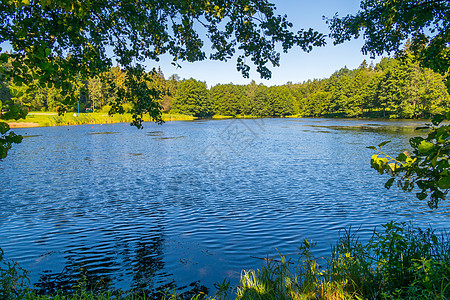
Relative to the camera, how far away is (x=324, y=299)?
5.59 m

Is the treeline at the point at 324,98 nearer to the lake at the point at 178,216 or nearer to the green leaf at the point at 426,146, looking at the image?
the lake at the point at 178,216

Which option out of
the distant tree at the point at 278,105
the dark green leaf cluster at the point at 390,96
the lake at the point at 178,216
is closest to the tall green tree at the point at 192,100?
the distant tree at the point at 278,105

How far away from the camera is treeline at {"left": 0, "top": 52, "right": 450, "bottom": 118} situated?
8606cm

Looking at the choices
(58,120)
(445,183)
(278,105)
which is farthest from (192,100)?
(445,183)

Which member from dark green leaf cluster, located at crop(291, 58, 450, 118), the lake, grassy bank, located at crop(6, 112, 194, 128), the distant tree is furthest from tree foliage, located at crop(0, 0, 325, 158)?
the distant tree

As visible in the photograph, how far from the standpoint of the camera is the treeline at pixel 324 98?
86062 mm

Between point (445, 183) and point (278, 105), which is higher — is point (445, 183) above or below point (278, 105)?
below

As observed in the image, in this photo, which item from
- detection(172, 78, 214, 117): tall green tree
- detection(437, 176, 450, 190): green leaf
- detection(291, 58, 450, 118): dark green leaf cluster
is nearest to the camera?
detection(437, 176, 450, 190): green leaf

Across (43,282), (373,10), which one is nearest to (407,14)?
(373,10)

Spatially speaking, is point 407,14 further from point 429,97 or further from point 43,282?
point 429,97

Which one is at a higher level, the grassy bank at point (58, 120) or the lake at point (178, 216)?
the grassy bank at point (58, 120)

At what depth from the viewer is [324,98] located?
491 feet

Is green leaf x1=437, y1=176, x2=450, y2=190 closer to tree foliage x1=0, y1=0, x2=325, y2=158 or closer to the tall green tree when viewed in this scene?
tree foliage x1=0, y1=0, x2=325, y2=158

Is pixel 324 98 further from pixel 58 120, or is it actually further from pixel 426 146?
pixel 426 146
